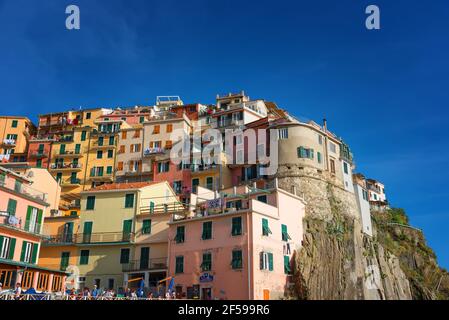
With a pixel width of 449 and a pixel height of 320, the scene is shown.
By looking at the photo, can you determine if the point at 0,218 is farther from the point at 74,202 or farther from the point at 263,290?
the point at 74,202

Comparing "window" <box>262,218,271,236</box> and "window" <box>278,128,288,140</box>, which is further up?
"window" <box>278,128,288,140</box>

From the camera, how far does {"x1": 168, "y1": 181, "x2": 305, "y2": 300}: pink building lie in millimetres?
39625

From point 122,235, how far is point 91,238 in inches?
144

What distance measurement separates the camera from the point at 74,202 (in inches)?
2731

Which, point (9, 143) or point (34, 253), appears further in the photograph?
point (9, 143)

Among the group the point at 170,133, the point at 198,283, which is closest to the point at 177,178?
the point at 170,133

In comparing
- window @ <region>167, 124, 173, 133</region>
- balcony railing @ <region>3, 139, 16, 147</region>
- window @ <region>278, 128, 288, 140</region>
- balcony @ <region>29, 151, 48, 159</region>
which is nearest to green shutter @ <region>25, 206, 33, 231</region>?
window @ <region>278, 128, 288, 140</region>

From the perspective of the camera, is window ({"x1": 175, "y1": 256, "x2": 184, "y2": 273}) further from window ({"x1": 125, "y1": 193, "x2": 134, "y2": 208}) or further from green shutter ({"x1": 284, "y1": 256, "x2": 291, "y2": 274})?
window ({"x1": 125, "y1": 193, "x2": 134, "y2": 208})

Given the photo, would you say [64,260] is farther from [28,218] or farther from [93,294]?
[93,294]

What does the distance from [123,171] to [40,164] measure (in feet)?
53.7

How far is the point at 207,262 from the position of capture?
4191cm

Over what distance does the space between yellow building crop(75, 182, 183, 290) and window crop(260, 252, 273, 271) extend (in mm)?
10893

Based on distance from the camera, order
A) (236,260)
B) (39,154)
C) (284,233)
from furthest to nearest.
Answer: (39,154), (284,233), (236,260)

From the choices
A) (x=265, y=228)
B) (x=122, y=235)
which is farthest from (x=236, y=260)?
(x=122, y=235)
